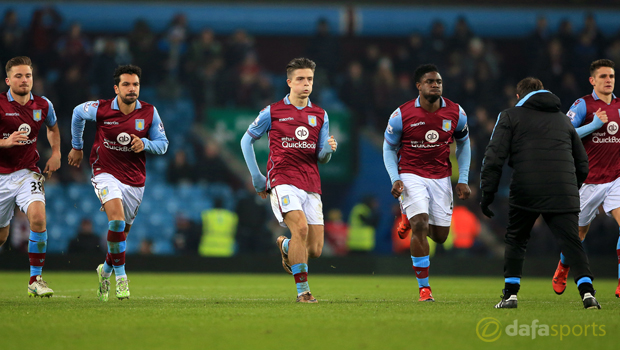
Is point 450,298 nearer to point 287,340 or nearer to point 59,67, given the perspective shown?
point 287,340

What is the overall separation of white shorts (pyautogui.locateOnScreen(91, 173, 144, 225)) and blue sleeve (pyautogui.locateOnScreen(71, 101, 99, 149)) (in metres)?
0.55

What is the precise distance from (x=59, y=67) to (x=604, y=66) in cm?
1410

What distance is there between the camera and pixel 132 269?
50.1 ft

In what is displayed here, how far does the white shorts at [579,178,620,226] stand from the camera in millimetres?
8125

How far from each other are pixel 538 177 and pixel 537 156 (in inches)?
7.4

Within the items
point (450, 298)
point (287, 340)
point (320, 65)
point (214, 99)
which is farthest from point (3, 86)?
point (287, 340)

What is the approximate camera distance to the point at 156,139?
8.04 metres

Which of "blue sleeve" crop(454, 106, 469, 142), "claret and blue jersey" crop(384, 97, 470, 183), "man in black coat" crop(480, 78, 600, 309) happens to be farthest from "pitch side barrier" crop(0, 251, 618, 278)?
"man in black coat" crop(480, 78, 600, 309)

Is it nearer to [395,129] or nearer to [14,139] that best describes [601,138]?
[395,129]

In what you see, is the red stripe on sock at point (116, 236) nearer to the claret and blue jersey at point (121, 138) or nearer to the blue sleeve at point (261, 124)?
the claret and blue jersey at point (121, 138)

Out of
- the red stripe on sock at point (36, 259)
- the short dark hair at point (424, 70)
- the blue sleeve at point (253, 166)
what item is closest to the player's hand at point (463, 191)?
the short dark hair at point (424, 70)

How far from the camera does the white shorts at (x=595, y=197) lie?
26.7ft

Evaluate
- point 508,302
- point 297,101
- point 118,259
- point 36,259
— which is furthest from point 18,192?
point 508,302

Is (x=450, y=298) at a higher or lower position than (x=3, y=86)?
lower
